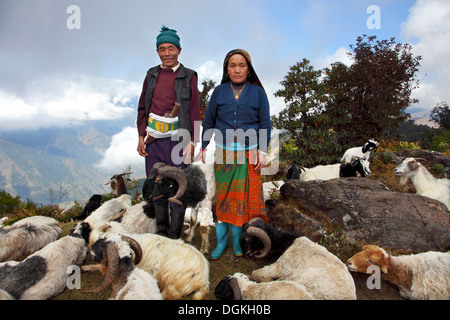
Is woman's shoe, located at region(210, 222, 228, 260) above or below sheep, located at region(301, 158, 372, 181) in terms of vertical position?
below

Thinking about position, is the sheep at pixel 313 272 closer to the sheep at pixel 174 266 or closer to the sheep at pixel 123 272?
the sheep at pixel 174 266

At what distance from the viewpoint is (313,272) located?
347 centimetres

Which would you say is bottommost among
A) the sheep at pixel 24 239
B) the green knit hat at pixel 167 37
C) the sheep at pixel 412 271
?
the sheep at pixel 412 271

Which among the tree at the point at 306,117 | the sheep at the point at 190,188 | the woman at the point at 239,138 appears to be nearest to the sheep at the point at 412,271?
the woman at the point at 239,138

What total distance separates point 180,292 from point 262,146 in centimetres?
243

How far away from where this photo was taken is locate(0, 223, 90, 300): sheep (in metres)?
3.44

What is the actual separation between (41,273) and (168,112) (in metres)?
2.98

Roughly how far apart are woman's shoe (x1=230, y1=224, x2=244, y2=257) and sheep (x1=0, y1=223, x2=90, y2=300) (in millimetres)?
2555

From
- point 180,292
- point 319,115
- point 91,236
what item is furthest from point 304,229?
point 319,115

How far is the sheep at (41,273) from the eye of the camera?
3436 millimetres

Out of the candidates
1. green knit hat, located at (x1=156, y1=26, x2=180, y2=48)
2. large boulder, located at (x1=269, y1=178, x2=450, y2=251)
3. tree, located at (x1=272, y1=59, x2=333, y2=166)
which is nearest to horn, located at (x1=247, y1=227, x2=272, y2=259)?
large boulder, located at (x1=269, y1=178, x2=450, y2=251)

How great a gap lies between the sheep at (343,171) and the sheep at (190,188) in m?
5.63

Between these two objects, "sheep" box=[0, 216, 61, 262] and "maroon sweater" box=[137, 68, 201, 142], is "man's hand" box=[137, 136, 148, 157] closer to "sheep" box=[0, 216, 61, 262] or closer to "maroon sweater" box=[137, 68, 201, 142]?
"maroon sweater" box=[137, 68, 201, 142]

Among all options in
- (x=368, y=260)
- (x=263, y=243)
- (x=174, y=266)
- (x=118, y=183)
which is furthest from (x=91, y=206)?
(x=368, y=260)
